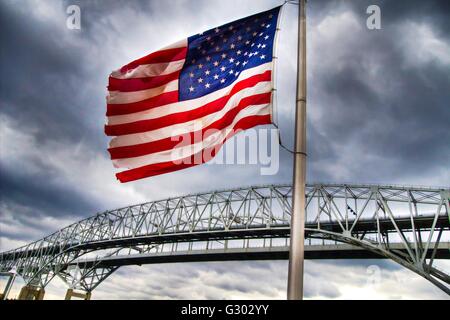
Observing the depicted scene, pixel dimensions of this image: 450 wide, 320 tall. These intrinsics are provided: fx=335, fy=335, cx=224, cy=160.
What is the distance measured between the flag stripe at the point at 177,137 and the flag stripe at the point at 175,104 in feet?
2.53

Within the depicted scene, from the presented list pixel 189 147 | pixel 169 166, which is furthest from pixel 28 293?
pixel 189 147

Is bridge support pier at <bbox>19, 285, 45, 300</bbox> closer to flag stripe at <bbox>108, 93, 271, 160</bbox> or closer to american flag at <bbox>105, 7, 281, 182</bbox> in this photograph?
flag stripe at <bbox>108, 93, 271, 160</bbox>

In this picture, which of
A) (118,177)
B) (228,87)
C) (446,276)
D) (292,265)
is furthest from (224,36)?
(446,276)

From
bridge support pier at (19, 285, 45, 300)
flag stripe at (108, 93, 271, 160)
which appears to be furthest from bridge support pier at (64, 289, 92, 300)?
flag stripe at (108, 93, 271, 160)

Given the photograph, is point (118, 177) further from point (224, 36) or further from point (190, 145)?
point (224, 36)

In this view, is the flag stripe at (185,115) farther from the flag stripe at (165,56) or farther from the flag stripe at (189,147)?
the flag stripe at (165,56)

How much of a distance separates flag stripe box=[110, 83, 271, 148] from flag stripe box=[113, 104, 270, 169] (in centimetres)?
36

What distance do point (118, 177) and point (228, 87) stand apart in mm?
4252

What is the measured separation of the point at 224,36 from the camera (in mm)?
9461

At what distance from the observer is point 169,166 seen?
29.9ft

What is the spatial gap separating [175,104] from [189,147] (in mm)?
1456

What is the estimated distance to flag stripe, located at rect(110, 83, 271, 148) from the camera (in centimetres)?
870

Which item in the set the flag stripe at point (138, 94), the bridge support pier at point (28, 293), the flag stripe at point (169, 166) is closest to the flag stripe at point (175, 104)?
the flag stripe at point (138, 94)

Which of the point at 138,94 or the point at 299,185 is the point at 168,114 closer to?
the point at 138,94
